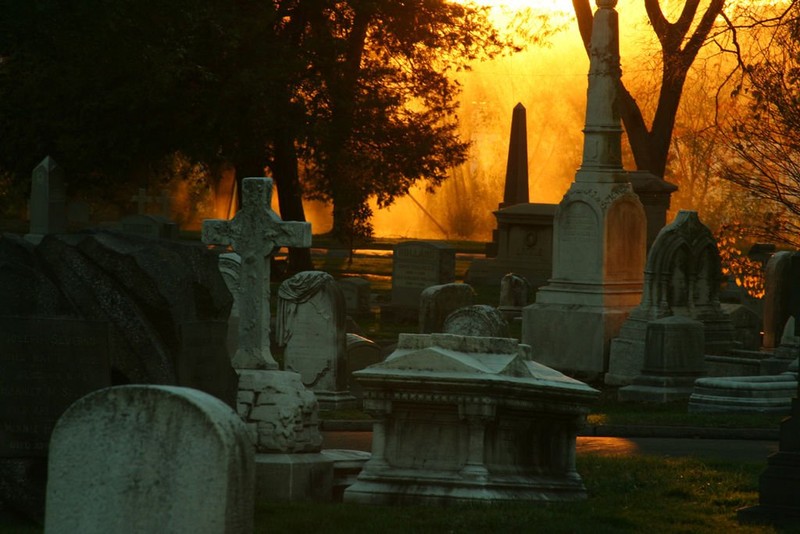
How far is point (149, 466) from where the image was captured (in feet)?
20.1

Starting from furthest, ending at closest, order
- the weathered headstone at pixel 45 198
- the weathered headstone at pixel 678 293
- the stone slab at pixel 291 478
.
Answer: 1. the weathered headstone at pixel 45 198
2. the weathered headstone at pixel 678 293
3. the stone slab at pixel 291 478

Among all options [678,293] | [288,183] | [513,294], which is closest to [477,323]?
[678,293]

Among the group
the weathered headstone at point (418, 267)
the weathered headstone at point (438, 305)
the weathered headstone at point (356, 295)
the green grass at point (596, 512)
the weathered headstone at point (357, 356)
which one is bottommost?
the green grass at point (596, 512)

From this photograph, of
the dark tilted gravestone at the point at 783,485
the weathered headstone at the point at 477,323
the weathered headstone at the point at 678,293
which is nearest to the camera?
the dark tilted gravestone at the point at 783,485

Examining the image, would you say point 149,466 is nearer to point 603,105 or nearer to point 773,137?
point 603,105

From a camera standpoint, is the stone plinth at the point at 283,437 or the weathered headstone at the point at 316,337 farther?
the weathered headstone at the point at 316,337

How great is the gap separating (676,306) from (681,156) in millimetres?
51993

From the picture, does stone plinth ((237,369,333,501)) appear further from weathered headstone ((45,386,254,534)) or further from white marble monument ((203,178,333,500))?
weathered headstone ((45,386,254,534))

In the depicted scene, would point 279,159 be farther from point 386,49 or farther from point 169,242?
point 169,242

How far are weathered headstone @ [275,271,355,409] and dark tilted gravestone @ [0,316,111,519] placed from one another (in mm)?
7229

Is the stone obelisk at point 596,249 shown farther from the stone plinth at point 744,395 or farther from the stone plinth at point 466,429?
the stone plinth at point 466,429

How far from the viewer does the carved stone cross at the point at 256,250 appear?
1041cm

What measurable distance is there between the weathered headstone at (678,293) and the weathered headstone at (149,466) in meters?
12.7

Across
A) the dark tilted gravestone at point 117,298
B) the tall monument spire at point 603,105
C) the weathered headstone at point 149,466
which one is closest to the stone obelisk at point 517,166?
the tall monument spire at point 603,105
